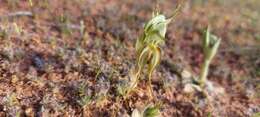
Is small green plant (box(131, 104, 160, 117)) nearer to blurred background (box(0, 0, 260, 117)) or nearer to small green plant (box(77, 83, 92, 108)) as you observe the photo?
blurred background (box(0, 0, 260, 117))

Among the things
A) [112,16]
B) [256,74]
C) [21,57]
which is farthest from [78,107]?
[256,74]

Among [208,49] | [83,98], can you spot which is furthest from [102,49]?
[208,49]

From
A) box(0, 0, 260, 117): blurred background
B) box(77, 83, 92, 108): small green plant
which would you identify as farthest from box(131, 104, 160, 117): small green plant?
box(77, 83, 92, 108): small green plant

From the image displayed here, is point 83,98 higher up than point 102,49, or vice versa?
point 102,49

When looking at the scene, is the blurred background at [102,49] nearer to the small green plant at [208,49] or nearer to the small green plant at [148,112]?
the small green plant at [148,112]

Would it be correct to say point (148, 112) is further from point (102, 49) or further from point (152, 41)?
point (102, 49)

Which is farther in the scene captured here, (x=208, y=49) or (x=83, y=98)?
(x=208, y=49)

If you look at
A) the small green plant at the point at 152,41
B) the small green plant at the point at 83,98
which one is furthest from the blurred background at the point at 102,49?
the small green plant at the point at 152,41

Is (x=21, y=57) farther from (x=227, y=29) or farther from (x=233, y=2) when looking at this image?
(x=233, y=2)
